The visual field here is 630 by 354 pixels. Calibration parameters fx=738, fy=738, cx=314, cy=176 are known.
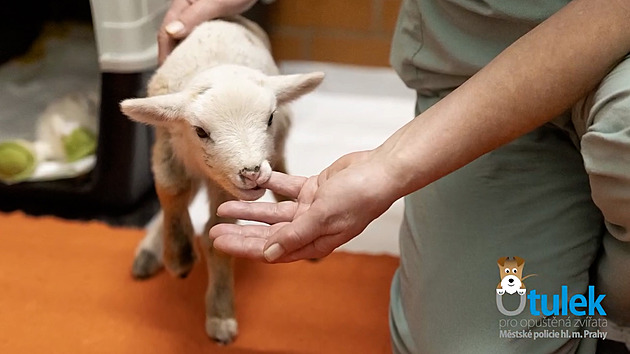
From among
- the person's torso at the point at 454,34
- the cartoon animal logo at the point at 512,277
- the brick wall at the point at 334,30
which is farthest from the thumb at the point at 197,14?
the brick wall at the point at 334,30

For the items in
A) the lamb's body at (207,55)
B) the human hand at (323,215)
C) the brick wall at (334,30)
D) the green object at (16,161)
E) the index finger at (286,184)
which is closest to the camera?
the human hand at (323,215)

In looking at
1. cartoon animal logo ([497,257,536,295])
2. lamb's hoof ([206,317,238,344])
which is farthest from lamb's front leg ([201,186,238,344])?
cartoon animal logo ([497,257,536,295])

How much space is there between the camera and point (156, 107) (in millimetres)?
932

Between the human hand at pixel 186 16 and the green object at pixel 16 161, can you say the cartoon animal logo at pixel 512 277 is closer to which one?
the human hand at pixel 186 16

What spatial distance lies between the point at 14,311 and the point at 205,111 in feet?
1.65

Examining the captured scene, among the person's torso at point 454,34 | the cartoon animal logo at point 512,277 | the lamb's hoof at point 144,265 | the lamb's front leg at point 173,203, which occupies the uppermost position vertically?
the person's torso at point 454,34

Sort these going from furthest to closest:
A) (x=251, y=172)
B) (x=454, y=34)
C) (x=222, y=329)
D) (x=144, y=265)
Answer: (x=144, y=265) → (x=222, y=329) → (x=454, y=34) → (x=251, y=172)

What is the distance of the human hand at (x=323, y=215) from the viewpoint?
0.75 metres

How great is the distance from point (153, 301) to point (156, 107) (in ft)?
1.30

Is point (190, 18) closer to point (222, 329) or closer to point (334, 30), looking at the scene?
point (222, 329)

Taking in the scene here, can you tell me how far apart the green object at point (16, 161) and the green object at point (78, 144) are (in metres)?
0.07

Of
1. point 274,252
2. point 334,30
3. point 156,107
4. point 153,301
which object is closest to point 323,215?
point 274,252

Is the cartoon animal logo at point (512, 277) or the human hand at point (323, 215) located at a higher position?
the human hand at point (323, 215)

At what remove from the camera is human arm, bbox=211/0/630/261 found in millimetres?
757
